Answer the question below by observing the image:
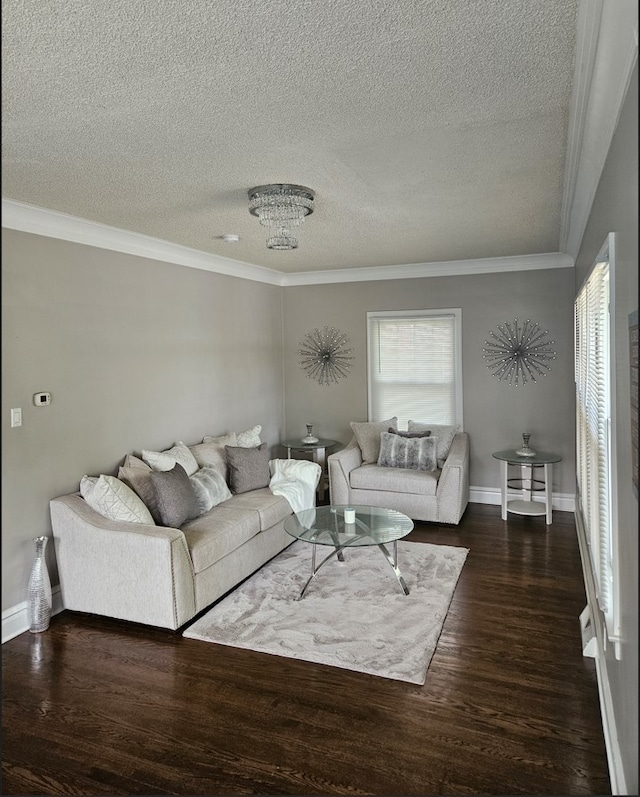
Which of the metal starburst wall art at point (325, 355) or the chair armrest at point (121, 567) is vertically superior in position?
the metal starburst wall art at point (325, 355)

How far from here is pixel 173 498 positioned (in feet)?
12.6

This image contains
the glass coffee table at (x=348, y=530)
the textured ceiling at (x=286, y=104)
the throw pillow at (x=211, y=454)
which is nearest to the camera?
the textured ceiling at (x=286, y=104)

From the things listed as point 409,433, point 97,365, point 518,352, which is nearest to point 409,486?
point 409,433

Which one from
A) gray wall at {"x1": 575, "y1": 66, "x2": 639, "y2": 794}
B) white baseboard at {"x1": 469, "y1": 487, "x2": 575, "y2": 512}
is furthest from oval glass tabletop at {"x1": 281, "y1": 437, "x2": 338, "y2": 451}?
gray wall at {"x1": 575, "y1": 66, "x2": 639, "y2": 794}

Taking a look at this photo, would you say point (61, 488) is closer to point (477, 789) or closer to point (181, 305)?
point (181, 305)

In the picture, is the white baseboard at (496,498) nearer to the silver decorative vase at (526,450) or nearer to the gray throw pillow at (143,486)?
the silver decorative vase at (526,450)

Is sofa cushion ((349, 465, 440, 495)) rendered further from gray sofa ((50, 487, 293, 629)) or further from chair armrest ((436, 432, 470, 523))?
gray sofa ((50, 487, 293, 629))

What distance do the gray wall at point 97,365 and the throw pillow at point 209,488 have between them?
0.53m

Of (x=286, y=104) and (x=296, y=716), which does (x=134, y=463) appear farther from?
(x=286, y=104)

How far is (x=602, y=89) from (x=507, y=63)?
0.32 meters

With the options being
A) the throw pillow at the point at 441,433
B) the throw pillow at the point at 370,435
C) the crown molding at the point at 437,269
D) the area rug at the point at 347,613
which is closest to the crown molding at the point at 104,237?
the crown molding at the point at 437,269

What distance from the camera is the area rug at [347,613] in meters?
3.11

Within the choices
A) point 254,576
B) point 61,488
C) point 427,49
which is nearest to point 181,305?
point 61,488

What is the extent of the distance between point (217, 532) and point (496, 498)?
3325 mm
